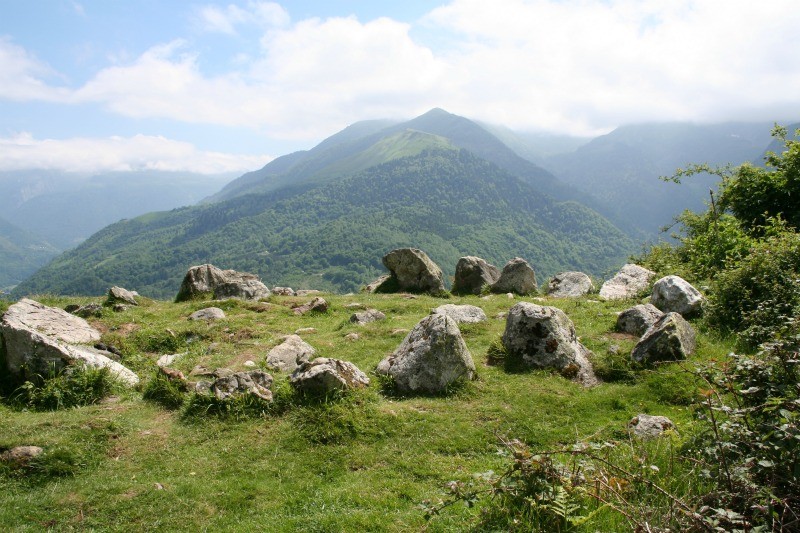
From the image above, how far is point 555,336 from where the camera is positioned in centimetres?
1291

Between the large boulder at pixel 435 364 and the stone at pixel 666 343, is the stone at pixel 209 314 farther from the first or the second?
the stone at pixel 666 343

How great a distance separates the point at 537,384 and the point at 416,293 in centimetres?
1611

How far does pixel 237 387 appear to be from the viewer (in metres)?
11.1

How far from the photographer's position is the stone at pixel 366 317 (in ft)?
62.1

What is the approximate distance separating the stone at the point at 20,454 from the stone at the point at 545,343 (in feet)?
36.7

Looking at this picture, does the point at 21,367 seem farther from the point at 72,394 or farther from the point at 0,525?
the point at 0,525

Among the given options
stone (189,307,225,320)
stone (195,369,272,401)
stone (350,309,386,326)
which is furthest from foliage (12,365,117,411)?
stone (350,309,386,326)

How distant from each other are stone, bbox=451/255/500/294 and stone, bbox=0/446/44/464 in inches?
889

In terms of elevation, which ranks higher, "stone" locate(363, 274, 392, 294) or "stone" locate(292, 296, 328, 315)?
"stone" locate(292, 296, 328, 315)

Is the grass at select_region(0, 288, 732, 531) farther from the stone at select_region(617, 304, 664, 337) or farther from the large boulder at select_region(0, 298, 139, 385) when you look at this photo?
the stone at select_region(617, 304, 664, 337)

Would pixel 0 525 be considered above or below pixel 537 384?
above

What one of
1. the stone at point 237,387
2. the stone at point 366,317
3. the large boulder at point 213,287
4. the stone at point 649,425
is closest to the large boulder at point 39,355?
the stone at point 237,387

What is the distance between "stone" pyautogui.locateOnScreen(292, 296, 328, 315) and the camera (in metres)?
21.5

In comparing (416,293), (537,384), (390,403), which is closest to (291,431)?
(390,403)
